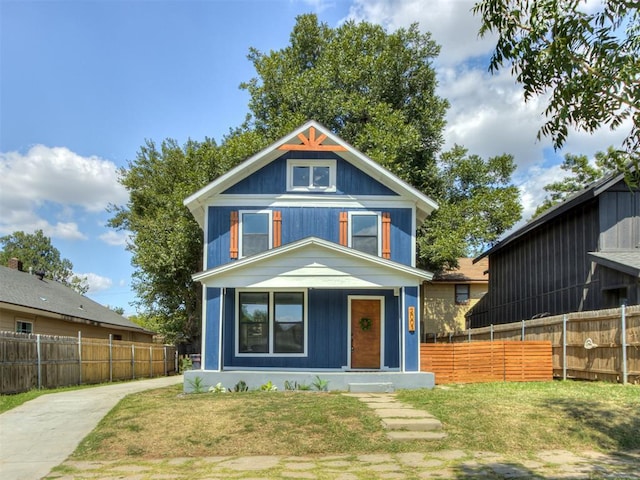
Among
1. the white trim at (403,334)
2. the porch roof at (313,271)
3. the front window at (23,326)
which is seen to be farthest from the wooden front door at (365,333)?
the front window at (23,326)

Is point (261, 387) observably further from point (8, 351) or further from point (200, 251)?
point (200, 251)

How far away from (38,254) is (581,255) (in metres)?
57.5

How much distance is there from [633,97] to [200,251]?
80.0 ft

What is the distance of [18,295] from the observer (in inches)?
810

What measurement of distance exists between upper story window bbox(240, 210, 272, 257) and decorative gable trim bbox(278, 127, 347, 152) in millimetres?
2026

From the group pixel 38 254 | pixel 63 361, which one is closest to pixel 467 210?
pixel 63 361

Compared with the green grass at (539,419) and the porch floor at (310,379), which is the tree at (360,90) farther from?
the green grass at (539,419)

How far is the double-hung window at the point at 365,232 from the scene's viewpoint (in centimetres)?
1634

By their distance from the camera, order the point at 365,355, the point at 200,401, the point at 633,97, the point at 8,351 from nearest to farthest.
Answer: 1. the point at 633,97
2. the point at 200,401
3. the point at 8,351
4. the point at 365,355

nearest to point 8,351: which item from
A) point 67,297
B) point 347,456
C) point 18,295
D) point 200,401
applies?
point 200,401

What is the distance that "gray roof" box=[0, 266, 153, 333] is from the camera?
20438 millimetres

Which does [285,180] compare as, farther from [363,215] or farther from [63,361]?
[63,361]

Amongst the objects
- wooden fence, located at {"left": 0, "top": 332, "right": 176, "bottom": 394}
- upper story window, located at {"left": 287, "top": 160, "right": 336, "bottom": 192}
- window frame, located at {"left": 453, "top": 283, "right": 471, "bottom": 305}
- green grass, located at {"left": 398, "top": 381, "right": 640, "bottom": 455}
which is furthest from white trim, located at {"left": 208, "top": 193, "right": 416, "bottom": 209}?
window frame, located at {"left": 453, "top": 283, "right": 471, "bottom": 305}

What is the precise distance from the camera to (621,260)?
14445 millimetres
